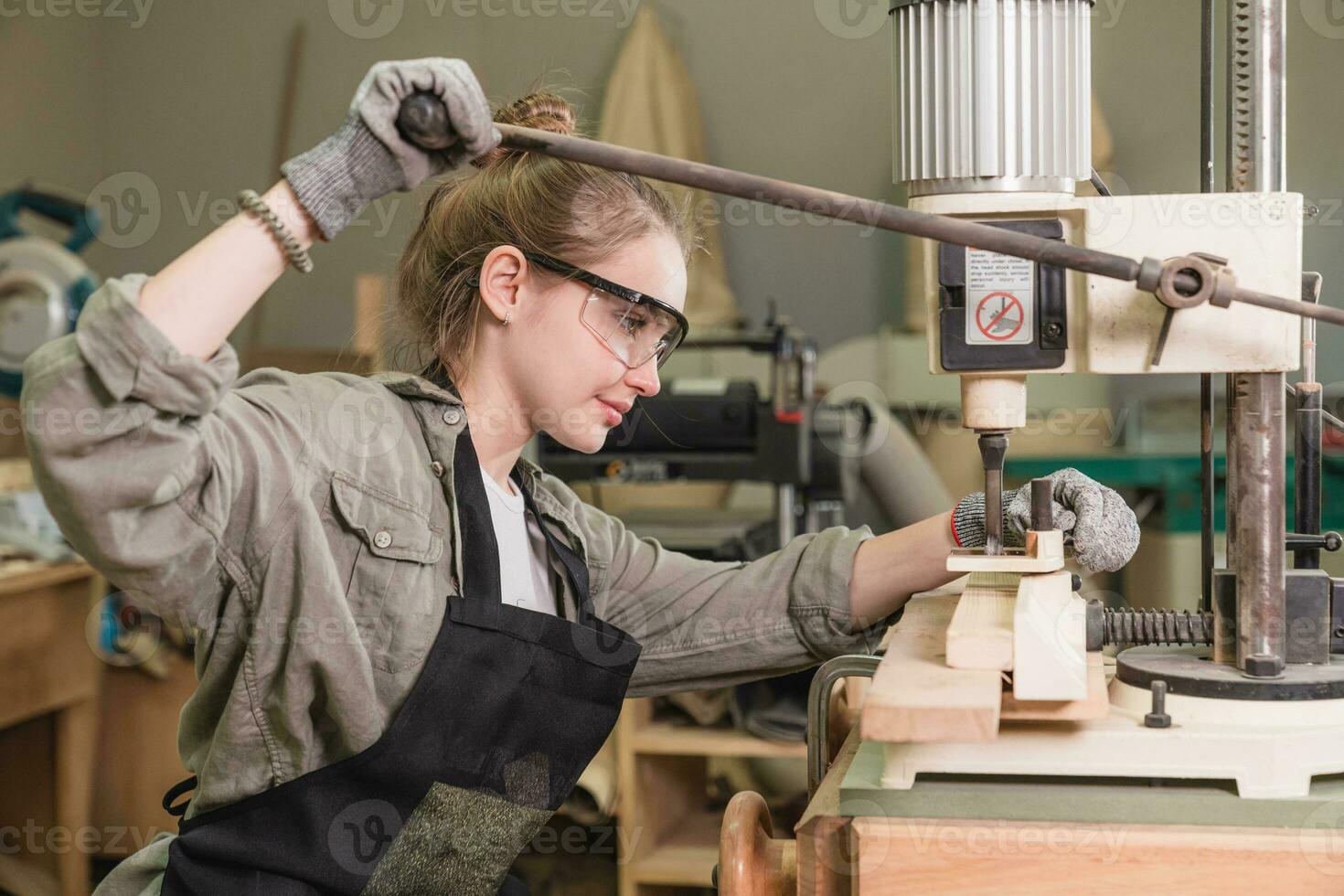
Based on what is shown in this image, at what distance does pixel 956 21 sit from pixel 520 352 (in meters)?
0.57

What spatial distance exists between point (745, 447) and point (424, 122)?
1871mm

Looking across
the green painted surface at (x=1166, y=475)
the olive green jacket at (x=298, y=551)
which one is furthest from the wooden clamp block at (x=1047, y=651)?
the green painted surface at (x=1166, y=475)

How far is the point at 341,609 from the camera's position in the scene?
1.21m

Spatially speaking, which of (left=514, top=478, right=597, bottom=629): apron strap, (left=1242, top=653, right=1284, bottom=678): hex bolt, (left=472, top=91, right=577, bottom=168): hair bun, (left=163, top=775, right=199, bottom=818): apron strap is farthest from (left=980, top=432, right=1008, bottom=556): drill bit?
(left=163, top=775, right=199, bottom=818): apron strap

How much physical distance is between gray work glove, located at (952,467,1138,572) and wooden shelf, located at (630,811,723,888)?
1.47 meters

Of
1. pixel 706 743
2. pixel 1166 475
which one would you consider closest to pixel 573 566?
pixel 706 743

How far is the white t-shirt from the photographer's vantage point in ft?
4.75

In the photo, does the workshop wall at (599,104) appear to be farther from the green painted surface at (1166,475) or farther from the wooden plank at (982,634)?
the wooden plank at (982,634)

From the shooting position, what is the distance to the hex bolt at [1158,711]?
1.02 meters

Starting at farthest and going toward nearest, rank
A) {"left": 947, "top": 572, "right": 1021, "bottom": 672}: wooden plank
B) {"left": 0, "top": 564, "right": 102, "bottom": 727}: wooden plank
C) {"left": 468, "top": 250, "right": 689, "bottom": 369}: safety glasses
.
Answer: {"left": 0, "top": 564, "right": 102, "bottom": 727}: wooden plank < {"left": 468, "top": 250, "right": 689, "bottom": 369}: safety glasses < {"left": 947, "top": 572, "right": 1021, "bottom": 672}: wooden plank

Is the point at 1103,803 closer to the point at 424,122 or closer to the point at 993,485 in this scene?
the point at 993,485

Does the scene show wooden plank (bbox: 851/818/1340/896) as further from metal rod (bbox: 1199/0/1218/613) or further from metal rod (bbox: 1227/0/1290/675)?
metal rod (bbox: 1199/0/1218/613)

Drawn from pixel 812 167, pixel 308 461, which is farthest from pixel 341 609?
pixel 812 167

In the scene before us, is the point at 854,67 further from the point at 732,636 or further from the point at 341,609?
the point at 341,609
